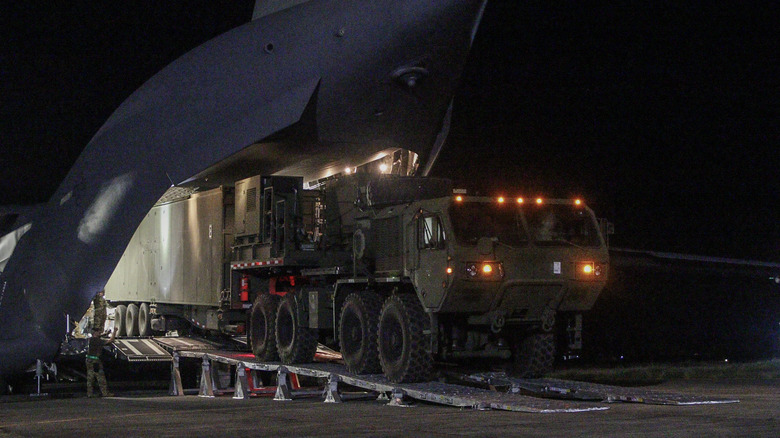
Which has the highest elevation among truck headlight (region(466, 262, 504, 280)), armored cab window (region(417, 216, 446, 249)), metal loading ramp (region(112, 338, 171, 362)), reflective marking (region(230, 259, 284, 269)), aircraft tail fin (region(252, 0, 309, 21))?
aircraft tail fin (region(252, 0, 309, 21))

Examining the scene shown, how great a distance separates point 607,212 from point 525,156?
11.7 feet

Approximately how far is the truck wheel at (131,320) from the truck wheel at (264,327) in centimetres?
829

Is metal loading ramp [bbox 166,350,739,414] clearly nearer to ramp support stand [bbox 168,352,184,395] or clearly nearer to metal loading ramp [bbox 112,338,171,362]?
ramp support stand [bbox 168,352,184,395]

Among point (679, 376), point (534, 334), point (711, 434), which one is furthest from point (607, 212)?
point (711, 434)

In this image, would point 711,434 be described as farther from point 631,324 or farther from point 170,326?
point 631,324

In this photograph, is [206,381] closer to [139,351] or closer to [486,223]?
[139,351]

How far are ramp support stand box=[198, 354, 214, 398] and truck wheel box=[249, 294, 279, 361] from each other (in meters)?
0.89

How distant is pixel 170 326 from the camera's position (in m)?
21.4

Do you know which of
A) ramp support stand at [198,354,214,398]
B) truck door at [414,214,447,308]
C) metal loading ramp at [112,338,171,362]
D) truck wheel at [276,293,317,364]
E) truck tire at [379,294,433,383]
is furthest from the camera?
metal loading ramp at [112,338,171,362]

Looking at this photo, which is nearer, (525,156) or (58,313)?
(58,313)

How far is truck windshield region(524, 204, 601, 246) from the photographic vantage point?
12.3m

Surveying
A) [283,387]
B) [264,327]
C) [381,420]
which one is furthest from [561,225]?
[264,327]

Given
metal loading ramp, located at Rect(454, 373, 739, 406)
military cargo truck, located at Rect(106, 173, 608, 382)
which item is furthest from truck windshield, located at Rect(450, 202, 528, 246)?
metal loading ramp, located at Rect(454, 373, 739, 406)

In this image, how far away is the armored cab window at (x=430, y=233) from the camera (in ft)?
38.5
